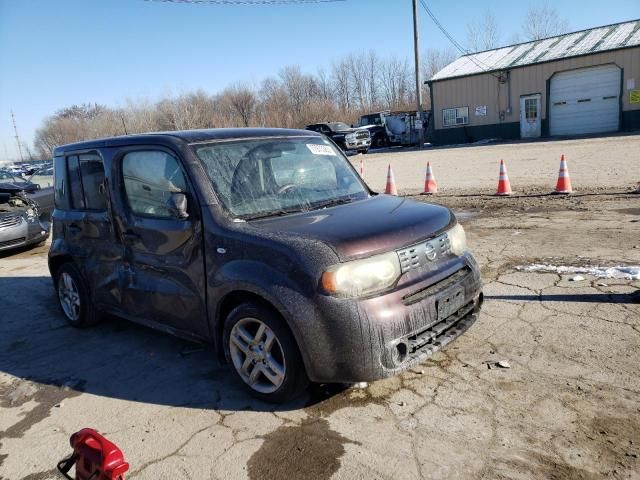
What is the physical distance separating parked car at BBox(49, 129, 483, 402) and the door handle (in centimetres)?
1

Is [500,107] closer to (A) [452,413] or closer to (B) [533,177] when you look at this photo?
(B) [533,177]

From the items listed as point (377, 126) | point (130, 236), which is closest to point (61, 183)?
point (130, 236)

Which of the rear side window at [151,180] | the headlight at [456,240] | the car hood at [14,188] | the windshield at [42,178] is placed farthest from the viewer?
the windshield at [42,178]

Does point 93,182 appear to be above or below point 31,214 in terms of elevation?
above

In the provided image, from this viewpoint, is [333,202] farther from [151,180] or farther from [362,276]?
[151,180]

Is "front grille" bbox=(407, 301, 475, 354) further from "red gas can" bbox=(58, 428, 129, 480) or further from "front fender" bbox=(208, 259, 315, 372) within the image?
"red gas can" bbox=(58, 428, 129, 480)

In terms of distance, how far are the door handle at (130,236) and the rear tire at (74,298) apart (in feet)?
3.58

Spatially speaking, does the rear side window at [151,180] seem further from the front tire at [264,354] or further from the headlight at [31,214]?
the headlight at [31,214]

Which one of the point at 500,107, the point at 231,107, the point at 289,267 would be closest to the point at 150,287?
the point at 289,267

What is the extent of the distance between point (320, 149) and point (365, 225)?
1.35 meters

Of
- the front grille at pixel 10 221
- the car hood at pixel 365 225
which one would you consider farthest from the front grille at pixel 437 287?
the front grille at pixel 10 221

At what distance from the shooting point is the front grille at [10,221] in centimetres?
915

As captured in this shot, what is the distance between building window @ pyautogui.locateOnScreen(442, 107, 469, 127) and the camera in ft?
107

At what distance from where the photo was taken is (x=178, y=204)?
3395 mm
